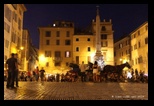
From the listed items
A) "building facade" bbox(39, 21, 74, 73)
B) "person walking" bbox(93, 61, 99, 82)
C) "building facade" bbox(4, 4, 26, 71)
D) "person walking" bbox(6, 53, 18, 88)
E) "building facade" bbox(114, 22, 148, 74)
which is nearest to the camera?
"person walking" bbox(6, 53, 18, 88)

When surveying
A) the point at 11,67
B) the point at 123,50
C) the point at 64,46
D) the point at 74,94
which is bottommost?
the point at 74,94

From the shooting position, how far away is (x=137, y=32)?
6625 centimetres

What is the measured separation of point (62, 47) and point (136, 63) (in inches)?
689

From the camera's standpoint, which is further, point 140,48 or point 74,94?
point 140,48

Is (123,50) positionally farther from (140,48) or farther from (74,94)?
(74,94)

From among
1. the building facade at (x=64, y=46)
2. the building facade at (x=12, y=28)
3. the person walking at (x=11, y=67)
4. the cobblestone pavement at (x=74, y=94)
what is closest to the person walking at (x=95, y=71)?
the cobblestone pavement at (x=74, y=94)

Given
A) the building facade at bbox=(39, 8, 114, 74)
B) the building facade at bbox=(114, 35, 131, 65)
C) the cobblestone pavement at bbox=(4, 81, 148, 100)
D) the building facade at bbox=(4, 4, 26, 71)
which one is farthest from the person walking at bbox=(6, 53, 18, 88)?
the building facade at bbox=(114, 35, 131, 65)

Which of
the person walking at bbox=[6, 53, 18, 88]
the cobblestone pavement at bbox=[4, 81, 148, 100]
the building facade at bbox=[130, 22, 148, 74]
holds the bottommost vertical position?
the cobblestone pavement at bbox=[4, 81, 148, 100]

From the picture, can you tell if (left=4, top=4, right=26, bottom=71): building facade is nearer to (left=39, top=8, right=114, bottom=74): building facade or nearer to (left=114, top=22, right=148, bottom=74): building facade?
(left=39, top=8, right=114, bottom=74): building facade

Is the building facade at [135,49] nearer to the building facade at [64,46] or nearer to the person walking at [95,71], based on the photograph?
the building facade at [64,46]

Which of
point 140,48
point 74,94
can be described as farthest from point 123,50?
point 74,94
